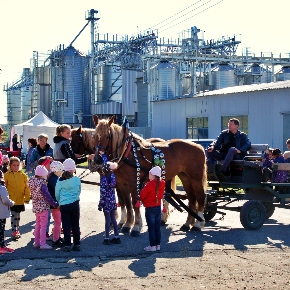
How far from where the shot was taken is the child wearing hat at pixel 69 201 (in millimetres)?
9156

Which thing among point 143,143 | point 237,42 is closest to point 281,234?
point 143,143

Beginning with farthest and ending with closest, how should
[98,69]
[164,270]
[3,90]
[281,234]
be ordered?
[3,90], [98,69], [281,234], [164,270]

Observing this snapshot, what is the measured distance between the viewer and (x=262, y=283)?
7.09 meters

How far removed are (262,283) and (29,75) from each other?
2487 inches

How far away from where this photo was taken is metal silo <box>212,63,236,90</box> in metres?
47.6

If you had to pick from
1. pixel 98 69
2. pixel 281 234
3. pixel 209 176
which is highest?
→ pixel 98 69

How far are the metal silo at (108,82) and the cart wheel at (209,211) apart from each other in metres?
41.1

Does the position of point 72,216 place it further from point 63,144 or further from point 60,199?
point 63,144

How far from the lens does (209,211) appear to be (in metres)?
12.4

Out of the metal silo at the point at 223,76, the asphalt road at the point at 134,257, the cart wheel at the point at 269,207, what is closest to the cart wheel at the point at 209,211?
the asphalt road at the point at 134,257

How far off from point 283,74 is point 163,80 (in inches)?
487

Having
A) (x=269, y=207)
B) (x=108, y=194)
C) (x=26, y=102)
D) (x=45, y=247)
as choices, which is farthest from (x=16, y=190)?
(x=26, y=102)

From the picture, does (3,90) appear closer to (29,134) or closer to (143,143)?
(29,134)

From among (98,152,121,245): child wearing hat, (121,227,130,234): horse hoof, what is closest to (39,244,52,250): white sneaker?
(98,152,121,245): child wearing hat
